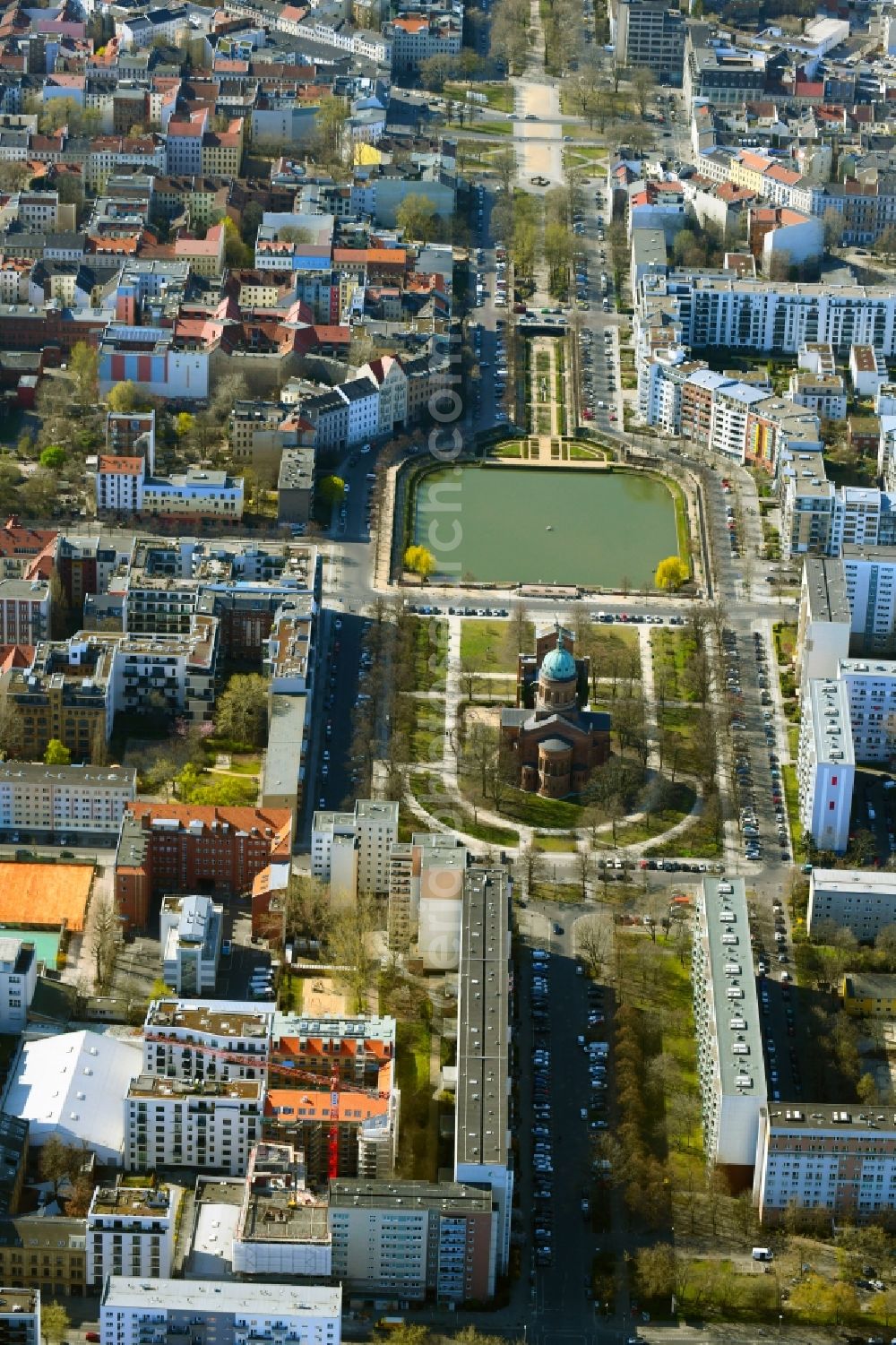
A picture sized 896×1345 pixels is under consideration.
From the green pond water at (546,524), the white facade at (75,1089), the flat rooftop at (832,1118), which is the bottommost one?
the white facade at (75,1089)

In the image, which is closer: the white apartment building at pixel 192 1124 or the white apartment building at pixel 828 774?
the white apartment building at pixel 192 1124

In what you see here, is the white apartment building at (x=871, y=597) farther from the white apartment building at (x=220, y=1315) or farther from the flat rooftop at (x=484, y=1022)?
the white apartment building at (x=220, y=1315)

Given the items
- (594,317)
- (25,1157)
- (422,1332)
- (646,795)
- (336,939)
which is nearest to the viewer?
(422,1332)

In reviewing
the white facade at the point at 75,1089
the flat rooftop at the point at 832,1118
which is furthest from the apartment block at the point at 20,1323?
the flat rooftop at the point at 832,1118

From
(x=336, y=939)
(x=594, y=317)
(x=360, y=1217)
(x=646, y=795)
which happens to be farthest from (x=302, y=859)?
(x=594, y=317)

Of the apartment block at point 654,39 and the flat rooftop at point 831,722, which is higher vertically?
the apartment block at point 654,39

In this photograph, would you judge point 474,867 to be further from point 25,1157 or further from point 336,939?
point 25,1157
